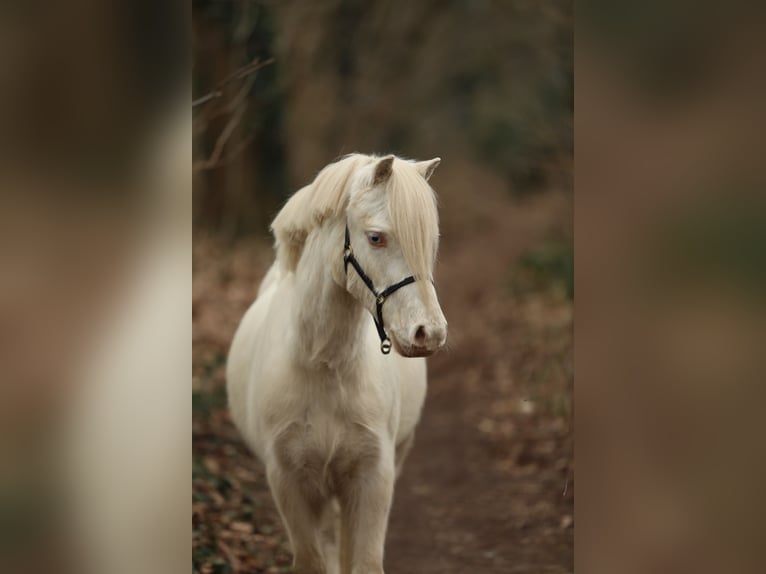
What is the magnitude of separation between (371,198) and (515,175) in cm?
852

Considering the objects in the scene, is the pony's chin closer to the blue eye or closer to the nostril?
the nostril

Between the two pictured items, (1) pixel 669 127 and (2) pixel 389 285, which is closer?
(1) pixel 669 127

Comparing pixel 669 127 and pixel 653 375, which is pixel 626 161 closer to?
pixel 669 127

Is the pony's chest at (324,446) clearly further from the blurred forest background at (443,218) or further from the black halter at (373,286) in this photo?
the blurred forest background at (443,218)

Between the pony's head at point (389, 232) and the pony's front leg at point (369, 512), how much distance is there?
26.8 inches

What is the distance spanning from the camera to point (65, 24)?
1.41 m

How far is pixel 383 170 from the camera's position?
9.04ft

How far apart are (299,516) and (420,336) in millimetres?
1022

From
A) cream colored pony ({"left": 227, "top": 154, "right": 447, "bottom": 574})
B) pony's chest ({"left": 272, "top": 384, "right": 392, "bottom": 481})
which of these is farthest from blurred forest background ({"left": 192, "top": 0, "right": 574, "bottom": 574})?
pony's chest ({"left": 272, "top": 384, "right": 392, "bottom": 481})

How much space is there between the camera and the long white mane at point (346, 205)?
2660 millimetres

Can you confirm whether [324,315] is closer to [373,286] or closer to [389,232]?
[373,286]

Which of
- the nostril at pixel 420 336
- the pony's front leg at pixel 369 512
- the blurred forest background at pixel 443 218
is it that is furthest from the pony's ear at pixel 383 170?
the blurred forest background at pixel 443 218

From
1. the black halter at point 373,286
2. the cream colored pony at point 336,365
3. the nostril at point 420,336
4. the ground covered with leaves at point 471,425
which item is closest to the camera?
the nostril at point 420,336

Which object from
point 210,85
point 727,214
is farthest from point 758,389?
point 210,85
